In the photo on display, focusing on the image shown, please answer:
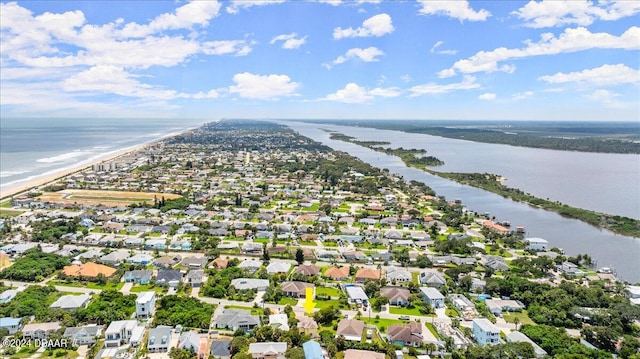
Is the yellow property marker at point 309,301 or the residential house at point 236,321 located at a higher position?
the residential house at point 236,321

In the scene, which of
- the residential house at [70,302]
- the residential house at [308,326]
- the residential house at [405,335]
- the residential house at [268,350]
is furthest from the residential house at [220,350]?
the residential house at [70,302]

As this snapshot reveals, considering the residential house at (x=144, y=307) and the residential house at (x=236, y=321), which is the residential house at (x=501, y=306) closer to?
the residential house at (x=236, y=321)

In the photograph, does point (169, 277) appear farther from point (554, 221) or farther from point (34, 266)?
point (554, 221)

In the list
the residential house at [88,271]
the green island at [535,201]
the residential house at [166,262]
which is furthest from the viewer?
the green island at [535,201]

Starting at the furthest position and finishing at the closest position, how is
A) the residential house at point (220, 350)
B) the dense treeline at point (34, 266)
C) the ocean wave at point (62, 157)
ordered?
the ocean wave at point (62, 157) → the dense treeline at point (34, 266) → the residential house at point (220, 350)

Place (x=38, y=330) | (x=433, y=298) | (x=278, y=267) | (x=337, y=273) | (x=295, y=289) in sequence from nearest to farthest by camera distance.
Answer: (x=38, y=330), (x=433, y=298), (x=295, y=289), (x=337, y=273), (x=278, y=267)

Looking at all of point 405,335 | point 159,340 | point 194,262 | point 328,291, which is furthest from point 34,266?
point 405,335

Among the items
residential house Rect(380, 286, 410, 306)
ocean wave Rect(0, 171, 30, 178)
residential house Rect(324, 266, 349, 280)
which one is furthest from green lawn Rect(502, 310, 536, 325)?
ocean wave Rect(0, 171, 30, 178)
